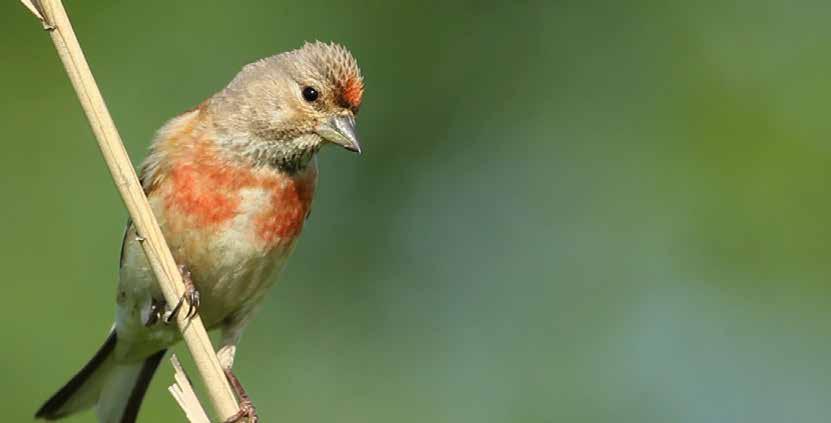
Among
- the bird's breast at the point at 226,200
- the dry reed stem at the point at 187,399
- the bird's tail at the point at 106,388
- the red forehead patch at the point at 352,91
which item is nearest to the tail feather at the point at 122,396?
the bird's tail at the point at 106,388

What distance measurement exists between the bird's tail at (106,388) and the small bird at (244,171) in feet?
1.65

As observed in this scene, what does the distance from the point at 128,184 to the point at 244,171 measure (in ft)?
4.26

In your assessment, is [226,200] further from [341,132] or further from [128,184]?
[128,184]

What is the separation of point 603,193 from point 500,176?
720 mm

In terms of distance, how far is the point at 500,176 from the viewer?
8219mm

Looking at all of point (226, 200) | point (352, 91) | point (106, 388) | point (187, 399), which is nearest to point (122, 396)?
point (106, 388)

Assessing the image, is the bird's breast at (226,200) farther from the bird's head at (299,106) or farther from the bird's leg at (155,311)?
the bird's leg at (155,311)

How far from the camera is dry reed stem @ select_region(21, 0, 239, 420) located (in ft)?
11.5

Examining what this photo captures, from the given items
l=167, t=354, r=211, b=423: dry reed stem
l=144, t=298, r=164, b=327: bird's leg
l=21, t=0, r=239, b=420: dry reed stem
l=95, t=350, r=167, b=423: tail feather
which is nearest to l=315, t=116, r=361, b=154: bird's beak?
l=144, t=298, r=164, b=327: bird's leg

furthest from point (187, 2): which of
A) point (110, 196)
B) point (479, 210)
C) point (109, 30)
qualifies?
point (479, 210)

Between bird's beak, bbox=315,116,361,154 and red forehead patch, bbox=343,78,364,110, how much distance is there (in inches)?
2.3

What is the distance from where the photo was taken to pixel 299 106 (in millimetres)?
4863

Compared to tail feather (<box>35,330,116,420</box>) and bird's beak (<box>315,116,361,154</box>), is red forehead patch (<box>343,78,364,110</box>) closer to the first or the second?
bird's beak (<box>315,116,361,154</box>)

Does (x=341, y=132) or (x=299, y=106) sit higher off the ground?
(x=299, y=106)
